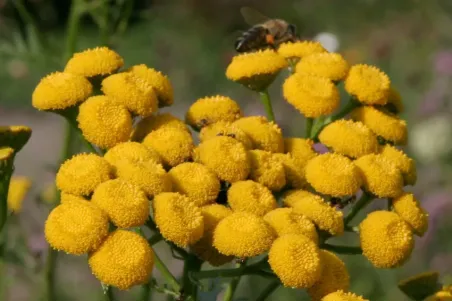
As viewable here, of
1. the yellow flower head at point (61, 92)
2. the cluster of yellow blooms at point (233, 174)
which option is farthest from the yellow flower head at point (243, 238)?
the yellow flower head at point (61, 92)

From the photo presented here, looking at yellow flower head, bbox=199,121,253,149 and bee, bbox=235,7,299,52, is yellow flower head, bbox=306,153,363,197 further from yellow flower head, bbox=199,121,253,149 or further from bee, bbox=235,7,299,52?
bee, bbox=235,7,299,52

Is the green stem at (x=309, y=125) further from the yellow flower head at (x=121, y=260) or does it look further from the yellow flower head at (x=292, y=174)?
the yellow flower head at (x=121, y=260)

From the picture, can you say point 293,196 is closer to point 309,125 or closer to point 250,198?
point 250,198

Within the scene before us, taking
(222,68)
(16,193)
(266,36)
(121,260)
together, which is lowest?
(222,68)

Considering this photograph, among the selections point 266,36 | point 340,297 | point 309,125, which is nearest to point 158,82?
point 309,125

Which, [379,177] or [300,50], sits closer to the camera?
[379,177]

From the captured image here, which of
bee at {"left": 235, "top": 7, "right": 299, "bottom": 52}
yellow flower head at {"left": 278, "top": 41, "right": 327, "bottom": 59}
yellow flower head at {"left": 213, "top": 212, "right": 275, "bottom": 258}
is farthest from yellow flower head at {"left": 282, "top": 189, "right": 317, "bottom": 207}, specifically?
bee at {"left": 235, "top": 7, "right": 299, "bottom": 52}
